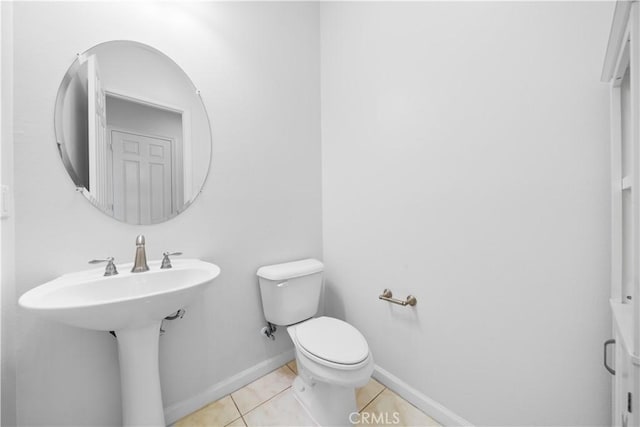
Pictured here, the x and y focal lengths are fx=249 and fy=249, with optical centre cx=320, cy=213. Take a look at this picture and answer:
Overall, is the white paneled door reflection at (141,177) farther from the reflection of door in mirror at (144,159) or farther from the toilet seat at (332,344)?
the toilet seat at (332,344)

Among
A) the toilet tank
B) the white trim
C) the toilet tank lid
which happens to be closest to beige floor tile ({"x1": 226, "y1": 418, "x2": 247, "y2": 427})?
the toilet tank

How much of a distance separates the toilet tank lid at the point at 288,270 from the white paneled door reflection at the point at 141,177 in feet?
1.94

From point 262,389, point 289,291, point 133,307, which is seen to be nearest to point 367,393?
point 262,389

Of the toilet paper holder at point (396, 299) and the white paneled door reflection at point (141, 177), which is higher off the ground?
the white paneled door reflection at point (141, 177)

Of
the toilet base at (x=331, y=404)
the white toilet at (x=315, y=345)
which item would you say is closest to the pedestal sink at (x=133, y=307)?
the white toilet at (x=315, y=345)

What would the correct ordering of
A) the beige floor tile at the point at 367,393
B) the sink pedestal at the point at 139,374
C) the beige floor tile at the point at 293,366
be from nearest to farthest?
the sink pedestal at the point at 139,374
the beige floor tile at the point at 367,393
the beige floor tile at the point at 293,366

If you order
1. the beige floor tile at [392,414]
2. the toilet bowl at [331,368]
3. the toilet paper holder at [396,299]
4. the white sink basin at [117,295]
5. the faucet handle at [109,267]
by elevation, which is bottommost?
the beige floor tile at [392,414]

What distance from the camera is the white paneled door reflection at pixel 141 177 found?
1.10 meters

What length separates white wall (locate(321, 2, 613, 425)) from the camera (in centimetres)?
83

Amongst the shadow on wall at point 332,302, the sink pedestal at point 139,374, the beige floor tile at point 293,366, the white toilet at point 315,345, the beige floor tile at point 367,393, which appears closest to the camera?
the sink pedestal at point 139,374

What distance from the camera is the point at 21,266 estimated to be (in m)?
0.91

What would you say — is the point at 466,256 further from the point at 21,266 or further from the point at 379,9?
the point at 21,266

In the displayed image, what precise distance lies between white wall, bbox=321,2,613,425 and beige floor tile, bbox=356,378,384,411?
157 millimetres

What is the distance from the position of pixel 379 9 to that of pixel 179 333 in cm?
204
